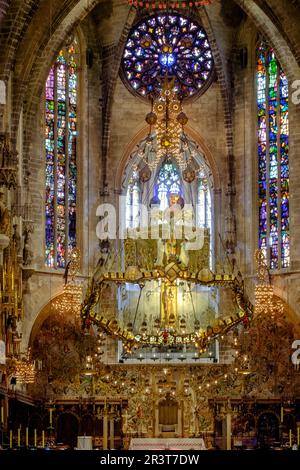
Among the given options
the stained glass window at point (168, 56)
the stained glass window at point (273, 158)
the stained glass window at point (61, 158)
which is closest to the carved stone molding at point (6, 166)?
the stained glass window at point (61, 158)

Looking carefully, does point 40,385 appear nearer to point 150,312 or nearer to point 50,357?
point 50,357

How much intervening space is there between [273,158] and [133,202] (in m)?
5.48

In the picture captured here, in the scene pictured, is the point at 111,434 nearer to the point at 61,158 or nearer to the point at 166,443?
the point at 166,443

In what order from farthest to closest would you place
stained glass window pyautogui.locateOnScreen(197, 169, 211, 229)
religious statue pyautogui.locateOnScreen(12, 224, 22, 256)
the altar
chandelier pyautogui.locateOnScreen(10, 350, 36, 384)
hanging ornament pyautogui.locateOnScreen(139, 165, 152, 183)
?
stained glass window pyautogui.locateOnScreen(197, 169, 211, 229), hanging ornament pyautogui.locateOnScreen(139, 165, 152, 183), the altar, religious statue pyautogui.locateOnScreen(12, 224, 22, 256), chandelier pyautogui.locateOnScreen(10, 350, 36, 384)

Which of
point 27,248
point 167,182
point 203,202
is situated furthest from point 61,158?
point 27,248

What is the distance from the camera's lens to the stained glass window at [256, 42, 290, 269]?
4112 centimetres

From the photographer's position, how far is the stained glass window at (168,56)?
143 feet

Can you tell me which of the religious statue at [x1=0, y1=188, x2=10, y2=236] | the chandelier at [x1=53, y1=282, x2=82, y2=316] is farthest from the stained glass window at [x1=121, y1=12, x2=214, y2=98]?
the religious statue at [x1=0, y1=188, x2=10, y2=236]

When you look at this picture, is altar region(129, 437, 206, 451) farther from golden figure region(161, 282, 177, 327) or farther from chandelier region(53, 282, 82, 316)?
chandelier region(53, 282, 82, 316)

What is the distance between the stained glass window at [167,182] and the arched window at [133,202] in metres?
0.72

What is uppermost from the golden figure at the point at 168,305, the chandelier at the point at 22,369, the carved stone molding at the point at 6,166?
the carved stone molding at the point at 6,166

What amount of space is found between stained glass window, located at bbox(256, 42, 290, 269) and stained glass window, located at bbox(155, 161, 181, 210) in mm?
3462

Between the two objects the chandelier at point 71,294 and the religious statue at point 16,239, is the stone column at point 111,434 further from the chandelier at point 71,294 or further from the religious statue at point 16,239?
the religious statue at point 16,239

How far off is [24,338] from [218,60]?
12.0 m
